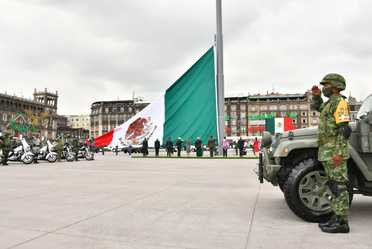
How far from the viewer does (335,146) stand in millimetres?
4469

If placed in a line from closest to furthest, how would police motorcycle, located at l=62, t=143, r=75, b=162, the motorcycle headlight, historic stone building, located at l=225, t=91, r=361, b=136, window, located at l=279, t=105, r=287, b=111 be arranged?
the motorcycle headlight → police motorcycle, located at l=62, t=143, r=75, b=162 → historic stone building, located at l=225, t=91, r=361, b=136 → window, located at l=279, t=105, r=287, b=111

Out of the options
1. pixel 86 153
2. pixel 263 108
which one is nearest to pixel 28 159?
pixel 86 153

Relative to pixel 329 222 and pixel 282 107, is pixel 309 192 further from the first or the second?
pixel 282 107

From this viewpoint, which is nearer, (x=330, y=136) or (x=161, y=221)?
(x=330, y=136)

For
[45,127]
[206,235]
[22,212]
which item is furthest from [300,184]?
[45,127]

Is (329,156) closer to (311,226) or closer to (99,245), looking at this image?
(311,226)

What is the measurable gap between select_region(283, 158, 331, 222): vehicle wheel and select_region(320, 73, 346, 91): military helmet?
1066 mm

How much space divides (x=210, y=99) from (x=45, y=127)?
161984mm

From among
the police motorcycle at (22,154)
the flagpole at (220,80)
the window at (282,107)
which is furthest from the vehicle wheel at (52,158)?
the window at (282,107)

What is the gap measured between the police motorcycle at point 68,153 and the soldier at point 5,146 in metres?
4.35

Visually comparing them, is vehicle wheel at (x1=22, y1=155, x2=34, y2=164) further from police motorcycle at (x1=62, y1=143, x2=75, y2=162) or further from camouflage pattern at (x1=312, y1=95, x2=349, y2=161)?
camouflage pattern at (x1=312, y1=95, x2=349, y2=161)

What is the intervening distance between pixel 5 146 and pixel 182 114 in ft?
37.6

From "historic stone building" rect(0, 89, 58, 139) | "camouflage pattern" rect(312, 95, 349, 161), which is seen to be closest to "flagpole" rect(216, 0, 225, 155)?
"camouflage pattern" rect(312, 95, 349, 161)

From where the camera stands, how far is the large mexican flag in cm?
2594
